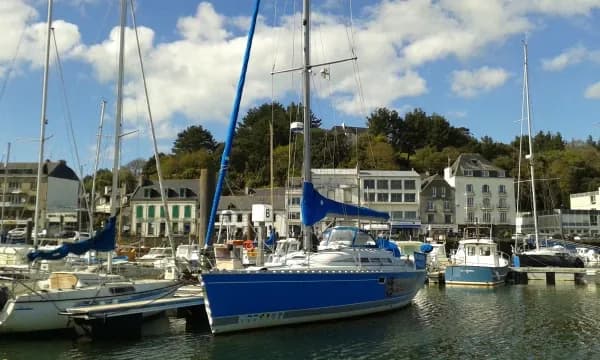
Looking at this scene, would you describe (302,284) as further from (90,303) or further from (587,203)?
(587,203)

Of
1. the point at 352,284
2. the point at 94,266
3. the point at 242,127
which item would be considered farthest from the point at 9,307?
the point at 242,127

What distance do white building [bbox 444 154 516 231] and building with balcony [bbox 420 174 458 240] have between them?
97 centimetres

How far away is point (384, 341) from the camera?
57.1 feet

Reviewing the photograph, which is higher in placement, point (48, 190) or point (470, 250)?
point (48, 190)

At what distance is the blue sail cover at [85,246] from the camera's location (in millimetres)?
17766

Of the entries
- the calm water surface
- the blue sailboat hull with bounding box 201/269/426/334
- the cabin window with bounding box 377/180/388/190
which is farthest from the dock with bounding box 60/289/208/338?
the cabin window with bounding box 377/180/388/190

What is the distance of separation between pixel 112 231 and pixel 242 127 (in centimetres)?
8111

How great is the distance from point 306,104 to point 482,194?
63351 mm

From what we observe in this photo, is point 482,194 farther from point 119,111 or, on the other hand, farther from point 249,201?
point 119,111

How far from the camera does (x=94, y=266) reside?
73.1ft

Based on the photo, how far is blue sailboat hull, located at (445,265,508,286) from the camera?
3522 centimetres

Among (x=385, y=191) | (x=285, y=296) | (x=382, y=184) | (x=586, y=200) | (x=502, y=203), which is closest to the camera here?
(x=285, y=296)

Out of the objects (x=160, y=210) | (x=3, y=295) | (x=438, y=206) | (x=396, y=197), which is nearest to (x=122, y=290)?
(x=3, y=295)

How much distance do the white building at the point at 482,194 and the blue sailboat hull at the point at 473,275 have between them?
139 ft
